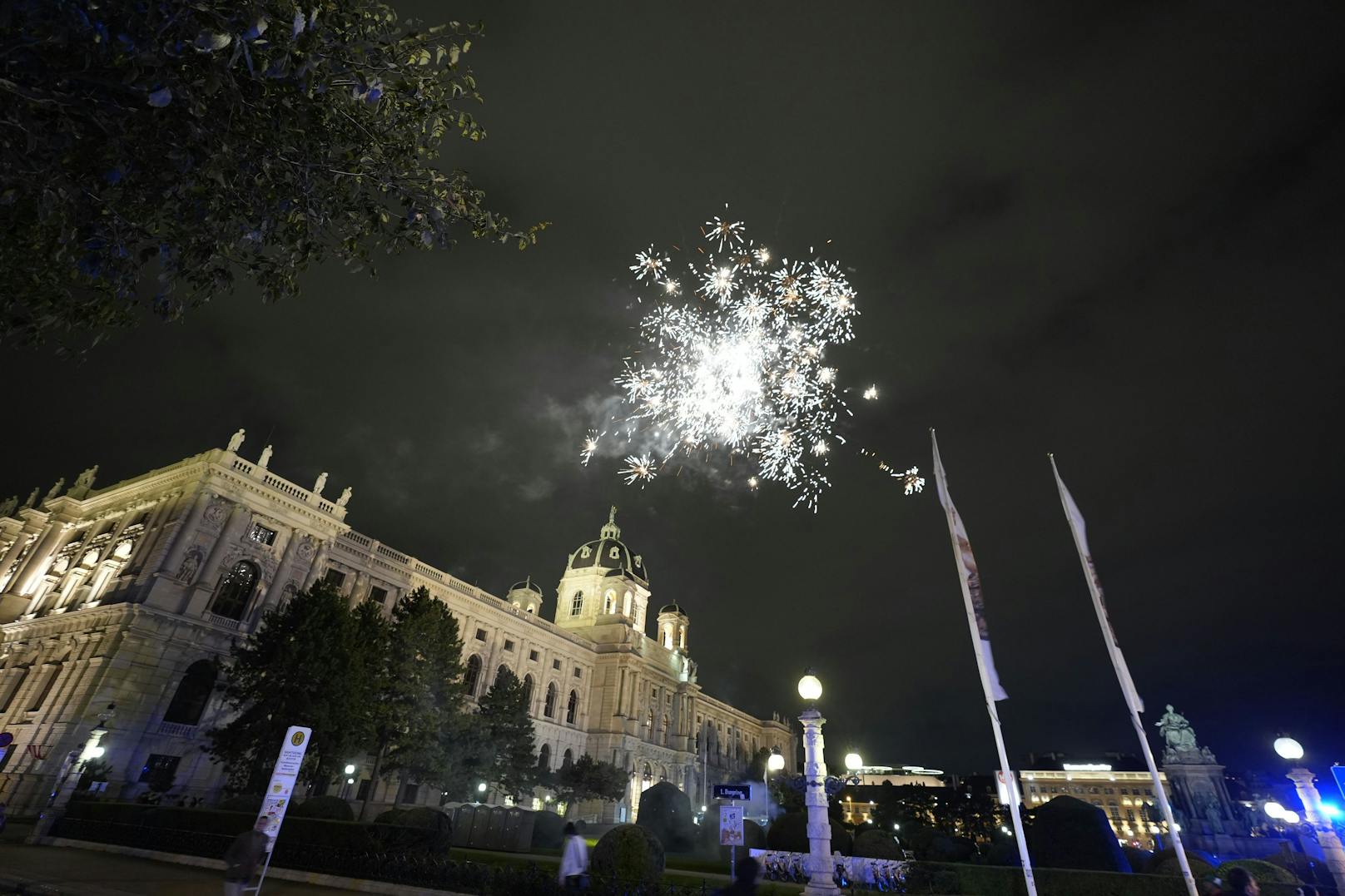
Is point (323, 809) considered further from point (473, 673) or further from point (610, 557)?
point (610, 557)

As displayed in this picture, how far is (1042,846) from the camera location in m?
23.2

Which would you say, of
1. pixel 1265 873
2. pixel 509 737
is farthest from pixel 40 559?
pixel 1265 873

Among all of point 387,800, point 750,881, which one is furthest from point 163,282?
point 387,800

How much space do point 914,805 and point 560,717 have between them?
1467 inches

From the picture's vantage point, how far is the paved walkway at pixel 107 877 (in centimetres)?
1297

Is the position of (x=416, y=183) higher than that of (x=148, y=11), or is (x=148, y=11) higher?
(x=416, y=183)

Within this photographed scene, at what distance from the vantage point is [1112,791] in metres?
131

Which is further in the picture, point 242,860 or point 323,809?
point 323,809

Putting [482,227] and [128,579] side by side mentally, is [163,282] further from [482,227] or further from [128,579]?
[128,579]

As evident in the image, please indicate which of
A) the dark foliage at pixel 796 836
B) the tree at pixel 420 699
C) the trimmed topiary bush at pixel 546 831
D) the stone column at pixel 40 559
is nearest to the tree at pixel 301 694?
the tree at pixel 420 699

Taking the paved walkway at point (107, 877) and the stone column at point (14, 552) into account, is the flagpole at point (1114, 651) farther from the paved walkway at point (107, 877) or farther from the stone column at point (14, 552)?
the stone column at point (14, 552)

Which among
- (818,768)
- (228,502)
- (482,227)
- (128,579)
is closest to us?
(482,227)

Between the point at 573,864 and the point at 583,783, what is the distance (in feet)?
137

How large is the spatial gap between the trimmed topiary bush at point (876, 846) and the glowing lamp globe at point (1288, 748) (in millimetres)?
14508
